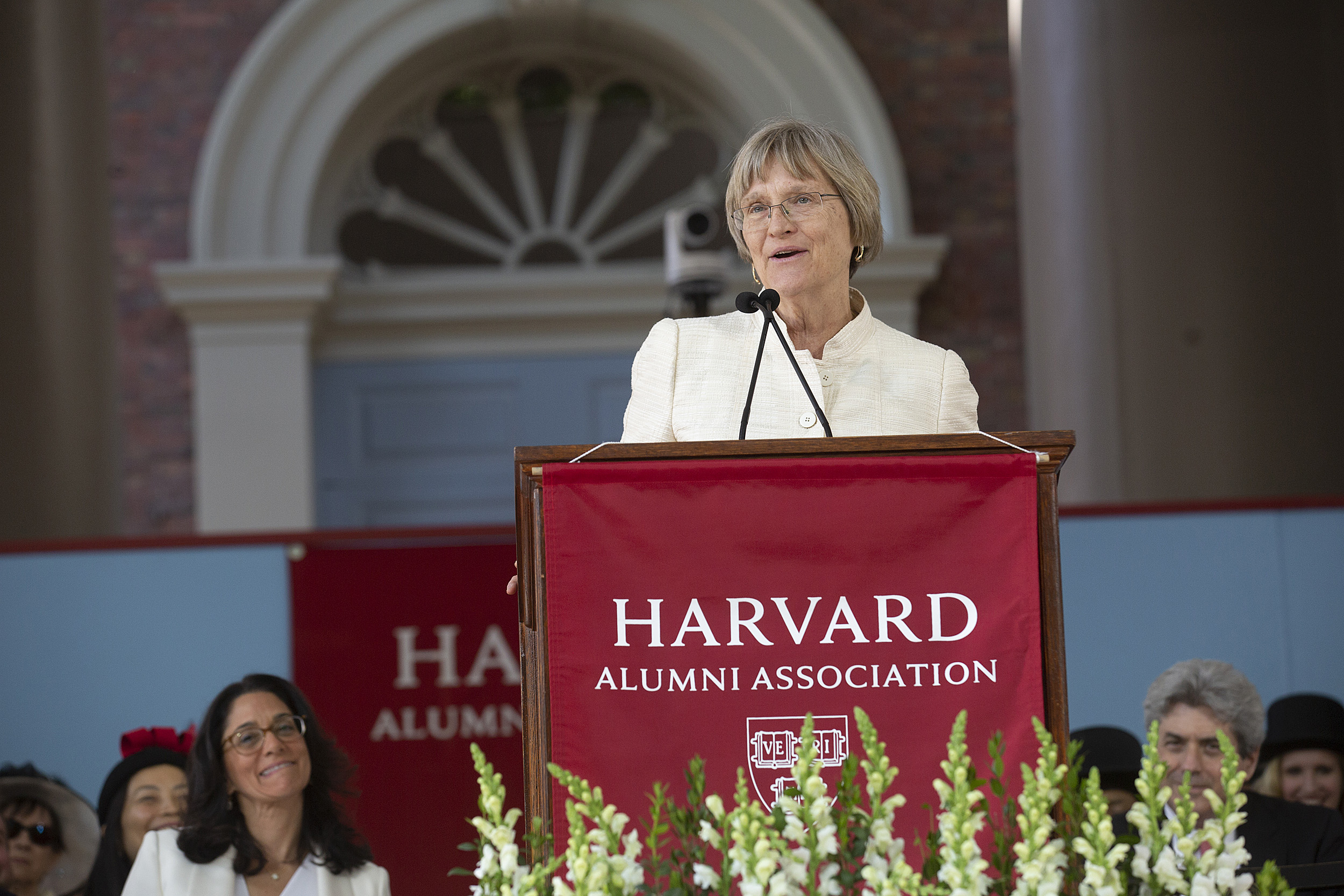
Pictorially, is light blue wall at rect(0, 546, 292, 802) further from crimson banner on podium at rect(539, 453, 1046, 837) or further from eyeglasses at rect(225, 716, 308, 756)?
crimson banner on podium at rect(539, 453, 1046, 837)

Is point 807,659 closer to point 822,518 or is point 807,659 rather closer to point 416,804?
point 822,518

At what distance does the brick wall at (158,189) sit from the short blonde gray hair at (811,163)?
227 inches

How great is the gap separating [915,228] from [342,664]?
15.7 feet

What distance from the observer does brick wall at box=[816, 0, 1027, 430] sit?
772 centimetres

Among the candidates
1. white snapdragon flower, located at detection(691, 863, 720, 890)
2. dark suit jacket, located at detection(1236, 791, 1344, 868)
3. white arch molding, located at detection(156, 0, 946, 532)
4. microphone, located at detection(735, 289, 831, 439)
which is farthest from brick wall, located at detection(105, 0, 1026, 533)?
white snapdragon flower, located at detection(691, 863, 720, 890)

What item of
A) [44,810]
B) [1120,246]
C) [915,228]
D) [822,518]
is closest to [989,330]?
[915,228]

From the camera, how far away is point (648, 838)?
149cm

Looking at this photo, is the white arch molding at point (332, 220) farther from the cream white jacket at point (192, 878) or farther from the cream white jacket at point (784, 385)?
the cream white jacket at point (784, 385)

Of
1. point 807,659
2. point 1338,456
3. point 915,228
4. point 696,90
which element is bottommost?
point 807,659

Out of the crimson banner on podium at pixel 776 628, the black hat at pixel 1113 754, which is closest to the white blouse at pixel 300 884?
the crimson banner on podium at pixel 776 628

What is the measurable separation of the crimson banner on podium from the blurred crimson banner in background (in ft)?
6.35

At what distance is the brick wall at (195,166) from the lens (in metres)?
7.53

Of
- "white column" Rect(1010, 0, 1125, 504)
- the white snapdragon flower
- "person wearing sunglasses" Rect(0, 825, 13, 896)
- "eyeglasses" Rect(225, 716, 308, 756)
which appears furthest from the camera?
"white column" Rect(1010, 0, 1125, 504)

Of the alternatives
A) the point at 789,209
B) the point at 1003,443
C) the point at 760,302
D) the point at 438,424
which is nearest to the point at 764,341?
the point at 760,302
